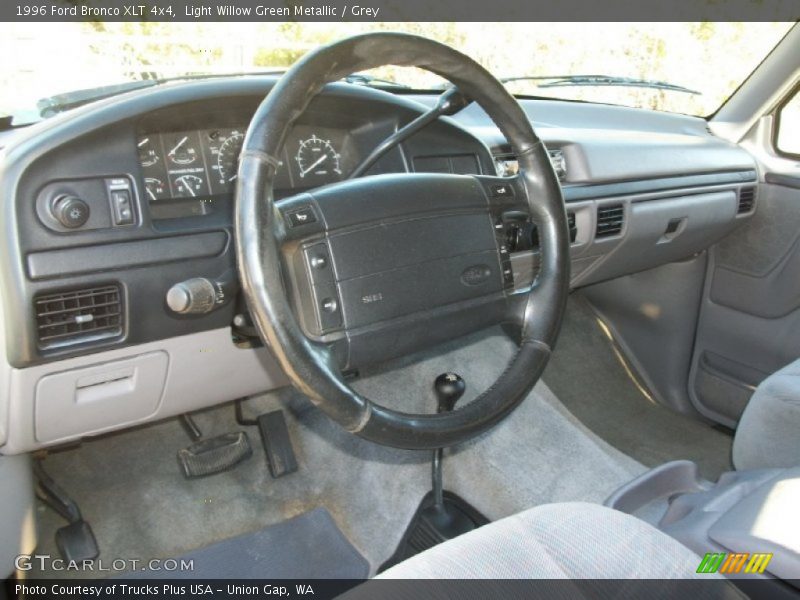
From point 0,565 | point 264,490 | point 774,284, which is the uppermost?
point 774,284

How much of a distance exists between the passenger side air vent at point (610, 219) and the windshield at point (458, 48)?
1.79ft

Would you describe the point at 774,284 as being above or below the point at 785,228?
below

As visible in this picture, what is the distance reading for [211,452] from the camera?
2.28 meters

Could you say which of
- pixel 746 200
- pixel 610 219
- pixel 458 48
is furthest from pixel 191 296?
pixel 746 200

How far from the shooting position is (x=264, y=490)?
90.0 inches

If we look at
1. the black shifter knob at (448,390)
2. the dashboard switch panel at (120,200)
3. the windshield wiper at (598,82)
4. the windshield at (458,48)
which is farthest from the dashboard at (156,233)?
the windshield wiper at (598,82)

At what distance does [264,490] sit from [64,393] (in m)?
0.86

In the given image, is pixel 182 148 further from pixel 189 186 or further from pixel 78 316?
pixel 78 316

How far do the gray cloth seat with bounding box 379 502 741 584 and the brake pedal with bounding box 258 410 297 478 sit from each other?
128cm

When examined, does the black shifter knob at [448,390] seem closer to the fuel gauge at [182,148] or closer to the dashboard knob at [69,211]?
the fuel gauge at [182,148]

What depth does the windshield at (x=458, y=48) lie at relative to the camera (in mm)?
1567
